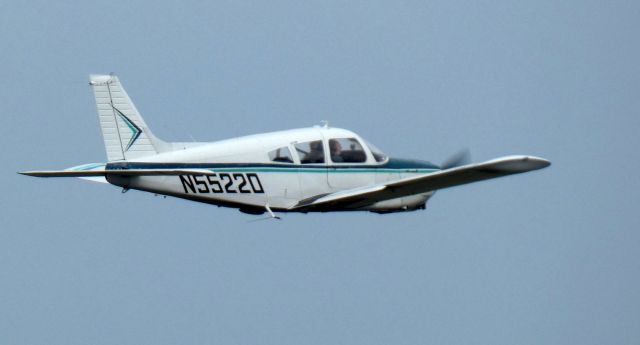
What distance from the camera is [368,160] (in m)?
30.0

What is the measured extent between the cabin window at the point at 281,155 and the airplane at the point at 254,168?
0.02 meters

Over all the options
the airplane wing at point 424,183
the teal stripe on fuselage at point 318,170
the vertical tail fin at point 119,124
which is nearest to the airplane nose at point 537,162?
the airplane wing at point 424,183

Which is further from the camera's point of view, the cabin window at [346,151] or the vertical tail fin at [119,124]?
the cabin window at [346,151]

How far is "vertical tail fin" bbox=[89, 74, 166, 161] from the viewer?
2866 centimetres

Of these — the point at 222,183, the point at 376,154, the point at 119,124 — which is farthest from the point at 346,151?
the point at 119,124

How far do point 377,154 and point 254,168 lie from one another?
296cm

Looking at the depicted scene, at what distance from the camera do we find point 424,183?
2766cm

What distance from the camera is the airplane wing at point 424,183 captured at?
1007 inches

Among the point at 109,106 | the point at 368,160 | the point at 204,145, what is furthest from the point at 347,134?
the point at 109,106

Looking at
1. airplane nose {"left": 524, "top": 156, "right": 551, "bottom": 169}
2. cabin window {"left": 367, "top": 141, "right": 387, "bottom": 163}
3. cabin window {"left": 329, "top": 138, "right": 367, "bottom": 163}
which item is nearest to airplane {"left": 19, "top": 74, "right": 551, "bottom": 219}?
cabin window {"left": 329, "top": 138, "right": 367, "bottom": 163}

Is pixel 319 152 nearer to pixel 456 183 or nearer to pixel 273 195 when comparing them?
pixel 273 195

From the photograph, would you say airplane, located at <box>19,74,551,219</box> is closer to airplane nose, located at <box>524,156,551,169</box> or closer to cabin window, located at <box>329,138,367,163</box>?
cabin window, located at <box>329,138,367,163</box>

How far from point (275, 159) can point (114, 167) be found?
10.2 feet

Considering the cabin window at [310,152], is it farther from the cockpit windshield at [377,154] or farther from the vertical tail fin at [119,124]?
the vertical tail fin at [119,124]
